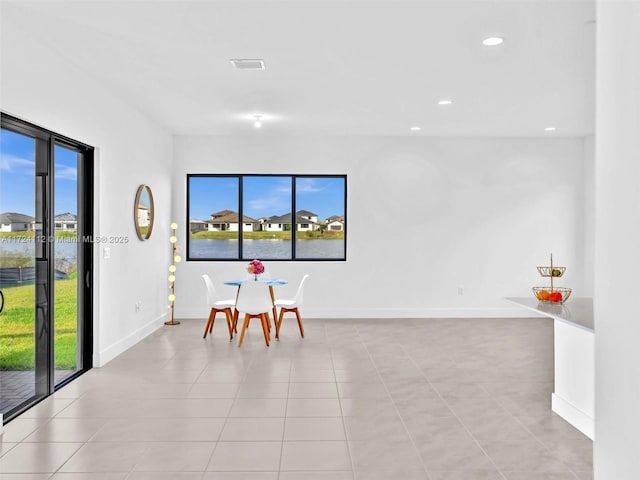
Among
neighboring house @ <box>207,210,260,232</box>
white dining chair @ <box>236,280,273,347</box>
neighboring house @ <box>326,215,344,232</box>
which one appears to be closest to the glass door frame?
white dining chair @ <box>236,280,273,347</box>

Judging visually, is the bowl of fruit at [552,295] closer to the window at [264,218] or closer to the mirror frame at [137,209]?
the window at [264,218]

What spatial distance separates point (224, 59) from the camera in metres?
4.21

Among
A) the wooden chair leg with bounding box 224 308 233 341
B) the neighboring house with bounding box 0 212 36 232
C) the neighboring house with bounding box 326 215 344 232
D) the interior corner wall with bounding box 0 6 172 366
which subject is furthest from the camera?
the neighboring house with bounding box 326 215 344 232

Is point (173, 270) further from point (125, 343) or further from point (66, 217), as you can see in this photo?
point (66, 217)

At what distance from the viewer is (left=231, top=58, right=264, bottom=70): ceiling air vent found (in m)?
4.23

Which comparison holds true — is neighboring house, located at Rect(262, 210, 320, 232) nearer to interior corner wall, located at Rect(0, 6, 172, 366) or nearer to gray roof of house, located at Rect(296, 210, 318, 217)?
gray roof of house, located at Rect(296, 210, 318, 217)

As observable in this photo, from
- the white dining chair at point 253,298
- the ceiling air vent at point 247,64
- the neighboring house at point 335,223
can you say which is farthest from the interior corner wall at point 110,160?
the neighboring house at point 335,223

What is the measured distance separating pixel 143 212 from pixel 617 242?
5.84 metres

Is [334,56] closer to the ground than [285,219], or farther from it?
farther from it

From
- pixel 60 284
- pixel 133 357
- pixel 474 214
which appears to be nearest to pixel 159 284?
pixel 133 357

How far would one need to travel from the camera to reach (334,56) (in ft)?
13.6

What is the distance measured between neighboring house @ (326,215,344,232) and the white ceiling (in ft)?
5.94

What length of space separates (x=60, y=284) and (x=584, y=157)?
743cm

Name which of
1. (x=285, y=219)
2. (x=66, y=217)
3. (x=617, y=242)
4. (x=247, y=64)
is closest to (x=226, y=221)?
(x=285, y=219)
